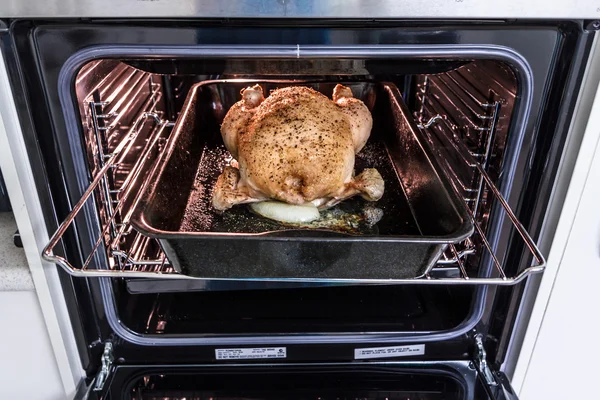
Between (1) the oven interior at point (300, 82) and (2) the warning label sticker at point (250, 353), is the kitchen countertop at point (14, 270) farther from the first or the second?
(2) the warning label sticker at point (250, 353)

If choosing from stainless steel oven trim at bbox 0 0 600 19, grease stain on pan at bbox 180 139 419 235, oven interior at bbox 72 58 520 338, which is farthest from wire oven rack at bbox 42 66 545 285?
stainless steel oven trim at bbox 0 0 600 19

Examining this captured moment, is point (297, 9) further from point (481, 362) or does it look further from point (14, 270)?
point (481, 362)

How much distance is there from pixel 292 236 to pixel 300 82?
66 cm

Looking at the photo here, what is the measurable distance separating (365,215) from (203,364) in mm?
503

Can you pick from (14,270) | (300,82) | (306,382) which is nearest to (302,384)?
(306,382)

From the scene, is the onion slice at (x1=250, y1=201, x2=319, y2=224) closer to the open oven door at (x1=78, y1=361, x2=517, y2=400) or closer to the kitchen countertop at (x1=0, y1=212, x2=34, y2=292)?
the open oven door at (x1=78, y1=361, x2=517, y2=400)

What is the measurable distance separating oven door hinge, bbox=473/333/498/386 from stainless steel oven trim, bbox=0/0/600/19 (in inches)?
27.3

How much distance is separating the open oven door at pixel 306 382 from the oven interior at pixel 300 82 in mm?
93

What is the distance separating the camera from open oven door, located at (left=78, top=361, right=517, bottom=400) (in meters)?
1.12

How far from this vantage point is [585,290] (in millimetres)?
1035

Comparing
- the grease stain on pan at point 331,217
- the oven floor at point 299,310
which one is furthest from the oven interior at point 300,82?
the grease stain on pan at point 331,217

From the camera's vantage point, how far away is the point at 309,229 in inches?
33.8

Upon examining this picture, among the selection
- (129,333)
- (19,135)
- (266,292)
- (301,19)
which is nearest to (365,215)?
(266,292)

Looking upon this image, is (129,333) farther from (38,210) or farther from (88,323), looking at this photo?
(38,210)
